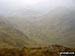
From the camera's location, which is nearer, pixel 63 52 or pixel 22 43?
pixel 63 52

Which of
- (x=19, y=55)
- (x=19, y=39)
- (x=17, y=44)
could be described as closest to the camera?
(x=19, y=55)

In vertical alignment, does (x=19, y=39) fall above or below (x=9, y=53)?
above

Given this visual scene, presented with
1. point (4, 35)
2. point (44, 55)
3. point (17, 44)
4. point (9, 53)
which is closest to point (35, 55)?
point (44, 55)

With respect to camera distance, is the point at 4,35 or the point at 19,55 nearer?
the point at 19,55

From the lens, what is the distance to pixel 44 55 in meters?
64.6

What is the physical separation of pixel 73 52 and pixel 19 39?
131074mm

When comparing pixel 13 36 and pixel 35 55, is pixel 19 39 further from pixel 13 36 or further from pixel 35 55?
pixel 35 55

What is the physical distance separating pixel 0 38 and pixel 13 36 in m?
20.0

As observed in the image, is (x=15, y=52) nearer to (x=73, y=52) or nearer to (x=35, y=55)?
(x=35, y=55)

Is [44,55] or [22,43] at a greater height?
[22,43]

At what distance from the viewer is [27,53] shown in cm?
6544

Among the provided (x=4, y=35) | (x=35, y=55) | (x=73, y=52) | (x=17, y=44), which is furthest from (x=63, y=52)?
(x=4, y=35)

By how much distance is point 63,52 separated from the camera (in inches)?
2532

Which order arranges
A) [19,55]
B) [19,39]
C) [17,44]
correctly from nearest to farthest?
1. [19,55]
2. [17,44]
3. [19,39]
